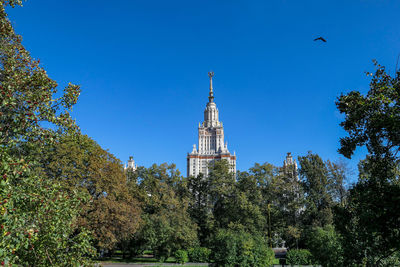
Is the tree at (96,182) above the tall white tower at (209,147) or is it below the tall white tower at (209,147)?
below

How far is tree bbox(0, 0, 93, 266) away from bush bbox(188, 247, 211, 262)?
28732 millimetres

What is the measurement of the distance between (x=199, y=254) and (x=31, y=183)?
30792mm

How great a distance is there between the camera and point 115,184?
2822 cm

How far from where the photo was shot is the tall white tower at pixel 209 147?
129 metres

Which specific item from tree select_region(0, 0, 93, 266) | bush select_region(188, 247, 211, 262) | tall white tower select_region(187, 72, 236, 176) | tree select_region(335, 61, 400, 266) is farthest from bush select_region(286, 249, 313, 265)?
tall white tower select_region(187, 72, 236, 176)

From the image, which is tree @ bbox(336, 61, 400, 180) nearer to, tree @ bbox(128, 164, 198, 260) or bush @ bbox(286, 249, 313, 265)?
bush @ bbox(286, 249, 313, 265)

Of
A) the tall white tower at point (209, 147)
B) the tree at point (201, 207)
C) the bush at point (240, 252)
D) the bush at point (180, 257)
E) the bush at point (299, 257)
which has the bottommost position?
the bush at point (180, 257)

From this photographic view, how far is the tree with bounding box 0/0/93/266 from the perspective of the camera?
5.41 metres

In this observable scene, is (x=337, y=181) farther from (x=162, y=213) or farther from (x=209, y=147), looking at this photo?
(x=209, y=147)

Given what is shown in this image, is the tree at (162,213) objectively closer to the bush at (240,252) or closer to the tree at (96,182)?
the tree at (96,182)

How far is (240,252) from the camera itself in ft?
66.2

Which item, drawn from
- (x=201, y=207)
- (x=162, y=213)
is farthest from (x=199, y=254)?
(x=201, y=207)

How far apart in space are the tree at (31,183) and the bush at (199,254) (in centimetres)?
2873

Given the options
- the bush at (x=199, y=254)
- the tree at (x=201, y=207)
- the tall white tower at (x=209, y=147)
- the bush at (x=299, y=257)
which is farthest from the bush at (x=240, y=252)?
the tall white tower at (x=209, y=147)
